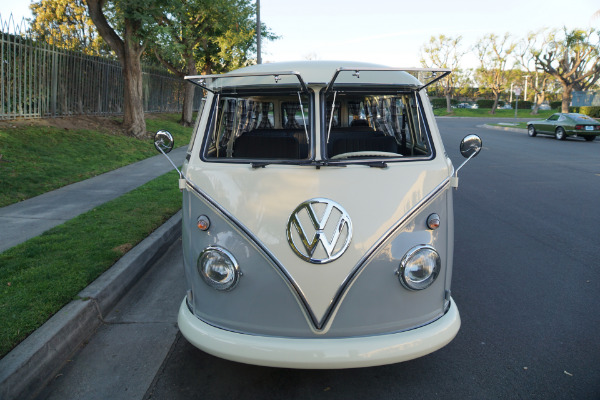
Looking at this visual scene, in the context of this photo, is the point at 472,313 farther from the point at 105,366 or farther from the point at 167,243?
the point at 167,243

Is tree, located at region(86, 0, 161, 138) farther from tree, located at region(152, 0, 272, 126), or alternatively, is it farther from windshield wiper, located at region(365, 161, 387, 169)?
windshield wiper, located at region(365, 161, 387, 169)

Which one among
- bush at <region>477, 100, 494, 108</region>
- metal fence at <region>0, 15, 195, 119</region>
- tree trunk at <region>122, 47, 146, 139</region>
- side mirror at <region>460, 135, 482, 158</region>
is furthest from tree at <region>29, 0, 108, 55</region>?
bush at <region>477, 100, 494, 108</region>

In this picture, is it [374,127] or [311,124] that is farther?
[374,127]

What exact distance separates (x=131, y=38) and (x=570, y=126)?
770 inches

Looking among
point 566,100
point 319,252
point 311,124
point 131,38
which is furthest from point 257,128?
point 566,100

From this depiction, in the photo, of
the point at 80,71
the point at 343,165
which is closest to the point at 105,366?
the point at 343,165

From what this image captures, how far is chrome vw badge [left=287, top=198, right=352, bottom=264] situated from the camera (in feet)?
9.29

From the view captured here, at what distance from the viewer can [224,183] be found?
3.09 metres

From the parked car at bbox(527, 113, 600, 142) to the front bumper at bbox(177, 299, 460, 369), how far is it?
23.6 meters

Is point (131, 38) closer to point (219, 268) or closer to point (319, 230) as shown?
point (219, 268)

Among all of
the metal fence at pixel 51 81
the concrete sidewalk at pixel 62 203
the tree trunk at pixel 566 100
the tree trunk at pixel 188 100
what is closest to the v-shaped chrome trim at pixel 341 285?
the concrete sidewalk at pixel 62 203

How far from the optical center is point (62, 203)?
7992mm

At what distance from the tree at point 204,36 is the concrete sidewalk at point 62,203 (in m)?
6.00

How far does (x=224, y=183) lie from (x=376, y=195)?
A: 94 cm
